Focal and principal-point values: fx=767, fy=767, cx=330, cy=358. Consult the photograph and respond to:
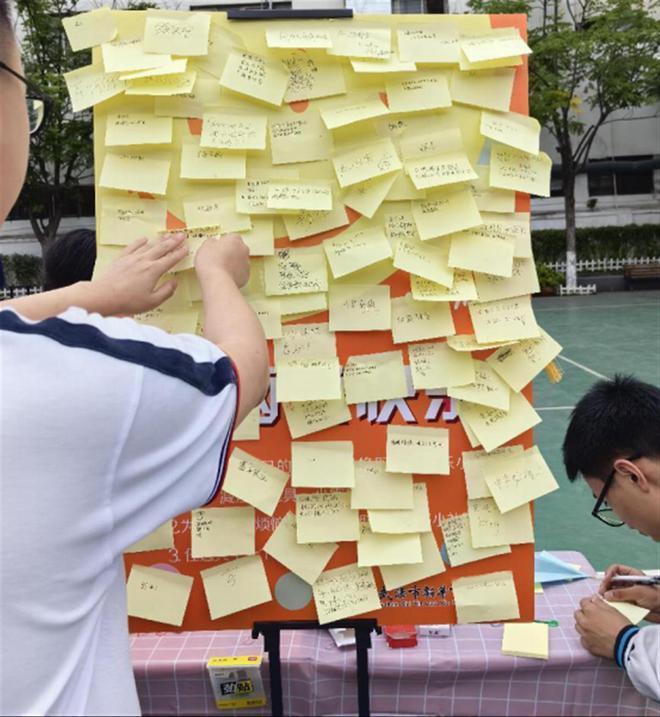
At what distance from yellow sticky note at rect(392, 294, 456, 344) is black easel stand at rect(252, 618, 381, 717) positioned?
54 centimetres

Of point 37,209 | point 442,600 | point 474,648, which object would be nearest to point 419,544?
point 442,600

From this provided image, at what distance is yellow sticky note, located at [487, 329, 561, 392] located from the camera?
146cm

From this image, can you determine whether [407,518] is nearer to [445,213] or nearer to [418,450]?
[418,450]

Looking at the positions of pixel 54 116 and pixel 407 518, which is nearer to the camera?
pixel 407 518

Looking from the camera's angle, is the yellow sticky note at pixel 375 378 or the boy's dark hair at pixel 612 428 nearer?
the yellow sticky note at pixel 375 378

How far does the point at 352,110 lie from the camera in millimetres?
1388

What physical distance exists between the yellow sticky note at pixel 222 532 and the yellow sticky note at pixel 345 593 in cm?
15

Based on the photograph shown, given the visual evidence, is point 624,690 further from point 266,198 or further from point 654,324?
point 654,324

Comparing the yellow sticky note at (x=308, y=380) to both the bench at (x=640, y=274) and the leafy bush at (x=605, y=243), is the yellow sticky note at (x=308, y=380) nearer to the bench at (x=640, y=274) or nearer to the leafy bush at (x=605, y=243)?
the bench at (x=640, y=274)

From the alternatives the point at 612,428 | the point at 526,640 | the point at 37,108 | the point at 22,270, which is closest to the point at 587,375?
the point at 612,428

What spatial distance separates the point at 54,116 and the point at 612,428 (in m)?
12.3

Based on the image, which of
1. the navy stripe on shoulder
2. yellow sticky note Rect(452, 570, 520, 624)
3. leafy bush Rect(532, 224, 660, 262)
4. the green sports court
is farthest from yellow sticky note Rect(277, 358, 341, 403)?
leafy bush Rect(532, 224, 660, 262)

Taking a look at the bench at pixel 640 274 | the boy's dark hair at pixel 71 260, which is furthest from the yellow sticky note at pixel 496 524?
the bench at pixel 640 274

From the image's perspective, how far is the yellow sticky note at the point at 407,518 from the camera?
1455mm
